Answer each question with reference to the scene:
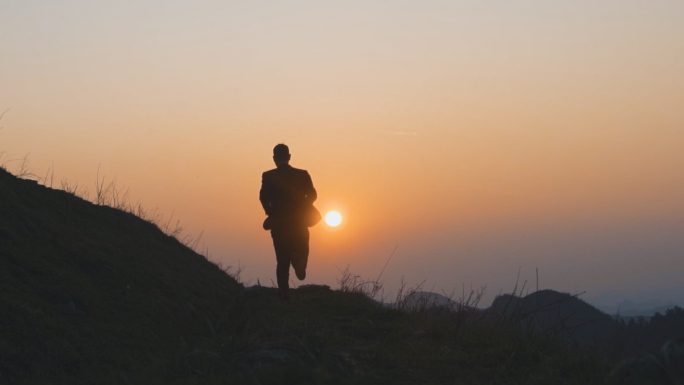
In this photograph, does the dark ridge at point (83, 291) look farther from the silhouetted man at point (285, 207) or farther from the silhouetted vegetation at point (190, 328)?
the silhouetted man at point (285, 207)

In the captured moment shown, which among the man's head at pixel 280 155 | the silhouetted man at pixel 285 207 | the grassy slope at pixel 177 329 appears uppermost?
the man's head at pixel 280 155

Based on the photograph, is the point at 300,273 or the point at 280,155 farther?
the point at 300,273

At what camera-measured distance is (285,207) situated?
10320 mm

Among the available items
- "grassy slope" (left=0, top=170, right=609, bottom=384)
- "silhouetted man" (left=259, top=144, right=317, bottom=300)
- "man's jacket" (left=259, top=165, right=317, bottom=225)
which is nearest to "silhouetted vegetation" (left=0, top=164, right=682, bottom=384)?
"grassy slope" (left=0, top=170, right=609, bottom=384)

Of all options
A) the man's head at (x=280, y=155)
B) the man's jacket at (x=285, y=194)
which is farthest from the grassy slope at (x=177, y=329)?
the man's head at (x=280, y=155)

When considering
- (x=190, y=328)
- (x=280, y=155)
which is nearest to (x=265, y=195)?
(x=280, y=155)

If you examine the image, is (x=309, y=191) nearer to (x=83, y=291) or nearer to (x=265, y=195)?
(x=265, y=195)

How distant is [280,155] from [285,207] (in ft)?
2.43

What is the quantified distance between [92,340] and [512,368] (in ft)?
14.5

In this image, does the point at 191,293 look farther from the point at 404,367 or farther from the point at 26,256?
the point at 404,367

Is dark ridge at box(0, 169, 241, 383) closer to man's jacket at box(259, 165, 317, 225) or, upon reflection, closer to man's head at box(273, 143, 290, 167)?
man's jacket at box(259, 165, 317, 225)

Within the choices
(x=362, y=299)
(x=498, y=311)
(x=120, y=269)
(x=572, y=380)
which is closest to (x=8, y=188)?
(x=120, y=269)

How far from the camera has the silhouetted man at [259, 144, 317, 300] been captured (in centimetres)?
1029

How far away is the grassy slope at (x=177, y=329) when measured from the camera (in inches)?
197
